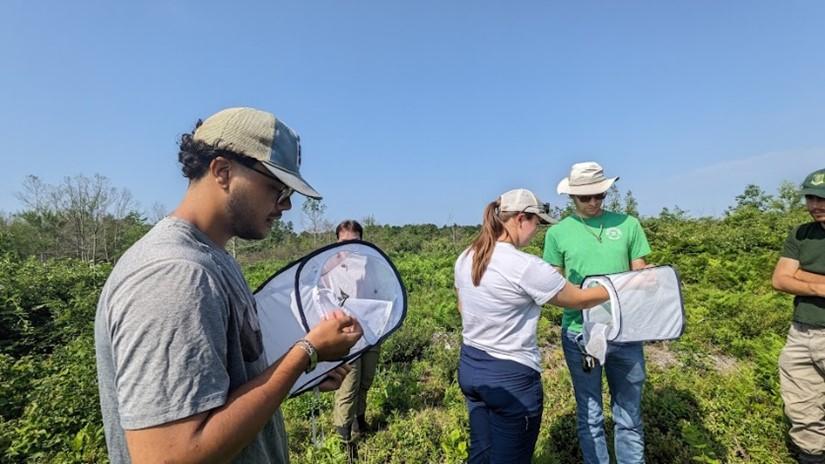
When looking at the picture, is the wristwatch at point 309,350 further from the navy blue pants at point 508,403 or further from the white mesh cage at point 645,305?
the white mesh cage at point 645,305

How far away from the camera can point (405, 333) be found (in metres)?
6.92

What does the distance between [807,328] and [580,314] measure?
1.80 meters

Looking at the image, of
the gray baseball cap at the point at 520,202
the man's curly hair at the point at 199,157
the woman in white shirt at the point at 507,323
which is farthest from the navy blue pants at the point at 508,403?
the man's curly hair at the point at 199,157

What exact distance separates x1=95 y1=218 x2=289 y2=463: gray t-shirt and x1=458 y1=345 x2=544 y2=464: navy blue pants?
66.4 inches

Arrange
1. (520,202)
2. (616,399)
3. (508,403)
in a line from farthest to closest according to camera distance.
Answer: (616,399)
(520,202)
(508,403)

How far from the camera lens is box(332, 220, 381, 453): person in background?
380 cm

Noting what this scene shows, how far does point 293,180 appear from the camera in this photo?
1.19 metres

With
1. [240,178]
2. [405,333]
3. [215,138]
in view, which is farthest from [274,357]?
[405,333]

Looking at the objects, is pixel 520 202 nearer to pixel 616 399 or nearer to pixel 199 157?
pixel 616 399

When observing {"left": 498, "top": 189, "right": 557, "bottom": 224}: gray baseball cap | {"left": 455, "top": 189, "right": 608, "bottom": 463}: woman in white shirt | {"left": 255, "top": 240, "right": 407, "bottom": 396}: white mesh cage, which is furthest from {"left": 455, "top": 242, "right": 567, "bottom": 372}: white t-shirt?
{"left": 255, "top": 240, "right": 407, "bottom": 396}: white mesh cage

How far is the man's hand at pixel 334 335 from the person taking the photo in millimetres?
1149

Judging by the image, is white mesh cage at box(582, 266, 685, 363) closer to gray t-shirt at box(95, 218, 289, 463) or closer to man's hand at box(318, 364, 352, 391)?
man's hand at box(318, 364, 352, 391)

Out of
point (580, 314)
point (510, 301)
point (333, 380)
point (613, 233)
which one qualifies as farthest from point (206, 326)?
point (613, 233)

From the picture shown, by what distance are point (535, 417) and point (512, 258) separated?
0.94 metres
